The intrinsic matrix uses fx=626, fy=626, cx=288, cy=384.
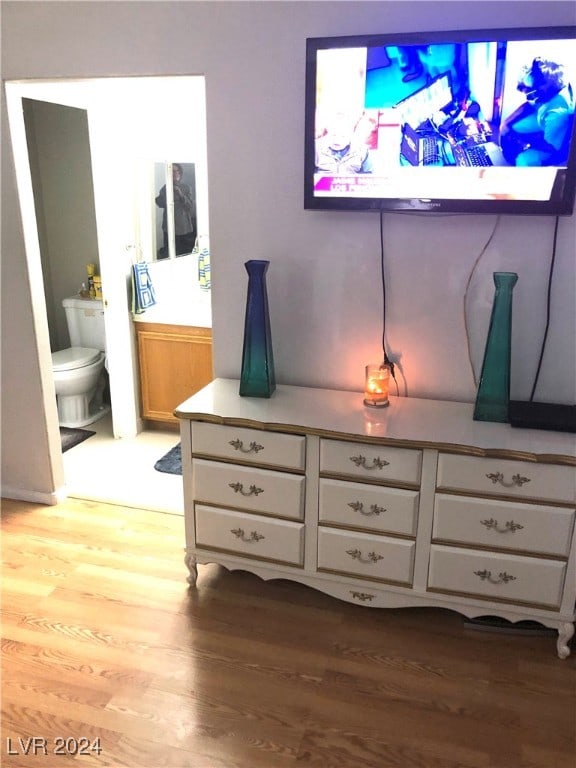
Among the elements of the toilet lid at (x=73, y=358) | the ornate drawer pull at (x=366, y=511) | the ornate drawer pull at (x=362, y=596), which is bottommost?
the ornate drawer pull at (x=362, y=596)

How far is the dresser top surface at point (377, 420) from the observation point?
2.05m

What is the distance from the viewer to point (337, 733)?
6.06 feet

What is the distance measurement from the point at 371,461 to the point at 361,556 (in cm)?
37

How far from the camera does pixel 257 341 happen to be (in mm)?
2404

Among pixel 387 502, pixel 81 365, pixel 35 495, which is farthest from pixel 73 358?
pixel 387 502

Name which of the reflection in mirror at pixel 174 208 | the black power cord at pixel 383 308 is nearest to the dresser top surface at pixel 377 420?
the black power cord at pixel 383 308

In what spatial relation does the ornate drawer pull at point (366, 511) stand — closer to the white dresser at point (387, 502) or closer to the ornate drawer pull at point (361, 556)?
the white dresser at point (387, 502)

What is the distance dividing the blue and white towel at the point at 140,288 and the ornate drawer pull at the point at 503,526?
237cm

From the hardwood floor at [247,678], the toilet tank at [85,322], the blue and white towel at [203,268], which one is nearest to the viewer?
the hardwood floor at [247,678]

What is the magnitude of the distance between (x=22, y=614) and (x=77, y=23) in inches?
91.1

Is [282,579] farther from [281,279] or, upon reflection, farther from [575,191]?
[575,191]

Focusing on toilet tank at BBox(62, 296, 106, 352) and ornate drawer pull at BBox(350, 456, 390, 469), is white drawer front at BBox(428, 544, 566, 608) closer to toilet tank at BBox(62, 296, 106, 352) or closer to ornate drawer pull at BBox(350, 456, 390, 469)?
ornate drawer pull at BBox(350, 456, 390, 469)

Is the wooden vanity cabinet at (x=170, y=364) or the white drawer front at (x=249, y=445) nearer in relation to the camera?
the white drawer front at (x=249, y=445)

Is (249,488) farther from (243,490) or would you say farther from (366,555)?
(366,555)
